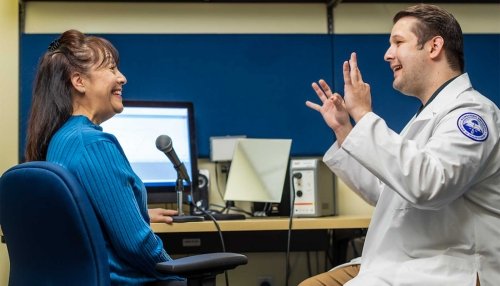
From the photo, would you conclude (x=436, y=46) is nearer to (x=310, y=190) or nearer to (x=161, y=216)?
(x=310, y=190)

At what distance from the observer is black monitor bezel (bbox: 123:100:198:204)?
2.84m

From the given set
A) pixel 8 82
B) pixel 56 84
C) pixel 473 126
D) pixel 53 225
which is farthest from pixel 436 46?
pixel 8 82

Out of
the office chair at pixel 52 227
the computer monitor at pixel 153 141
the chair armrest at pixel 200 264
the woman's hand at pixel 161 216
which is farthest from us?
the computer monitor at pixel 153 141

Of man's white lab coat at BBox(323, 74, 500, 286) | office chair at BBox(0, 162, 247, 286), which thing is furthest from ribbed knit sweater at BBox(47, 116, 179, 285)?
man's white lab coat at BBox(323, 74, 500, 286)

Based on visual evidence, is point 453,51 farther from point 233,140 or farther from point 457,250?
point 233,140

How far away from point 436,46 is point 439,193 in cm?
56

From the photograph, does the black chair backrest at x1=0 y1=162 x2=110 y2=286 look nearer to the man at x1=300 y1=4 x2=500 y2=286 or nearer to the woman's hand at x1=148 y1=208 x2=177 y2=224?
the man at x1=300 y1=4 x2=500 y2=286

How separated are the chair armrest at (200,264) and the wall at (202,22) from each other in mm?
1662

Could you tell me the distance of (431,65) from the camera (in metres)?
1.93

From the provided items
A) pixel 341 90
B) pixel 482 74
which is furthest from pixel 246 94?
pixel 482 74

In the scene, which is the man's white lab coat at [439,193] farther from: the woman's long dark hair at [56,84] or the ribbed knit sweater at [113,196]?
the woman's long dark hair at [56,84]

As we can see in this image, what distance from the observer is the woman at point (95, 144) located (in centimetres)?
146

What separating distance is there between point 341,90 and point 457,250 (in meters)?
1.62

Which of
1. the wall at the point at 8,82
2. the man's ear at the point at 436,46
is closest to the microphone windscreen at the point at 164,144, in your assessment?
the man's ear at the point at 436,46
